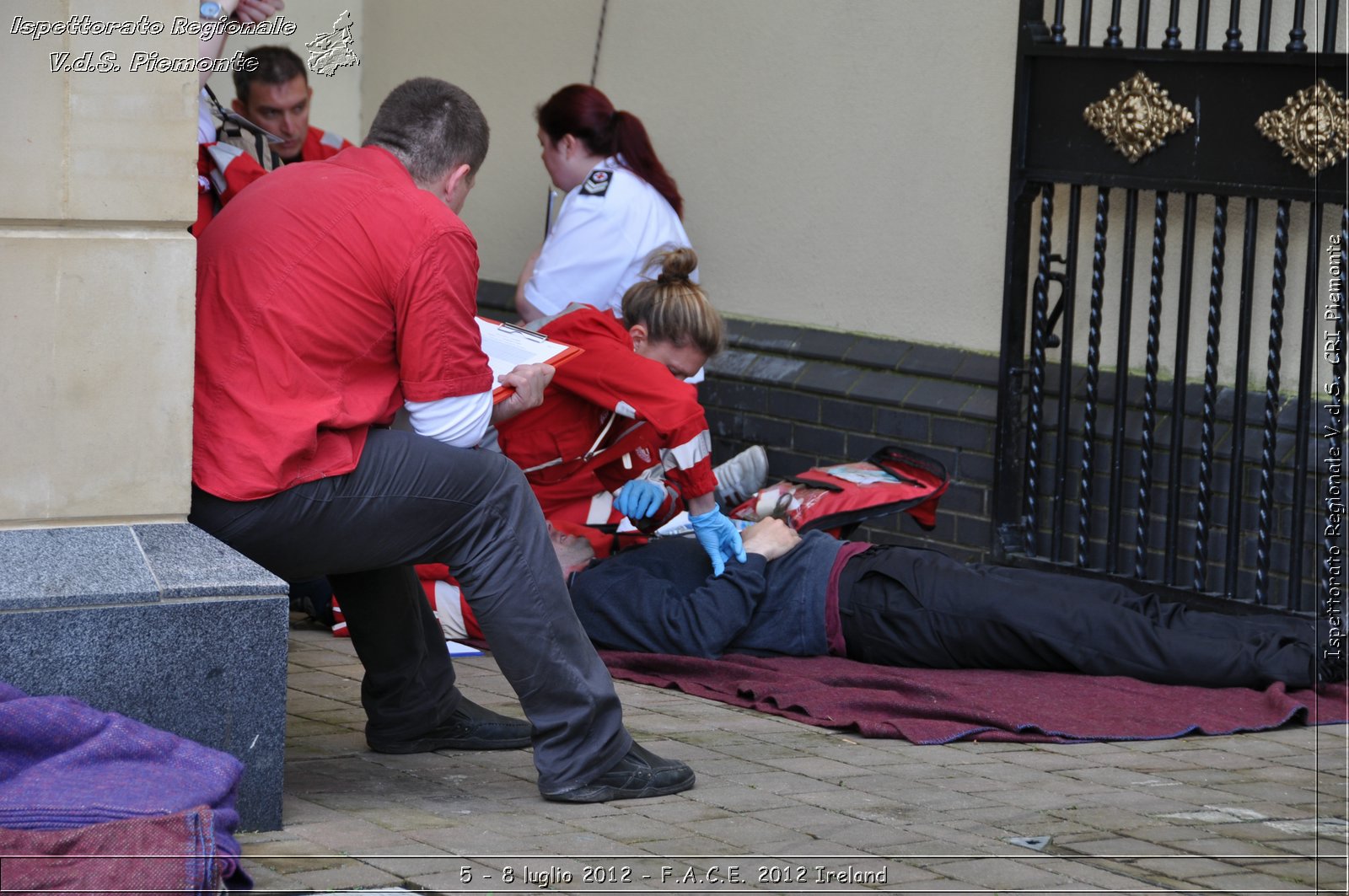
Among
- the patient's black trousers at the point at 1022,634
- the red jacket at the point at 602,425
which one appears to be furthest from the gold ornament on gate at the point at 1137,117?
the red jacket at the point at 602,425

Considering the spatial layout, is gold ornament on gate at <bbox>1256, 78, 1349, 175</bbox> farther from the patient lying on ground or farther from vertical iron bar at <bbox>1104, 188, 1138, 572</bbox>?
the patient lying on ground

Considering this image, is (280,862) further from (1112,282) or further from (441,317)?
(1112,282)

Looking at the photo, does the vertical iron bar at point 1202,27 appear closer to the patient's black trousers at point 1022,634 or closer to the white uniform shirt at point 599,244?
the patient's black trousers at point 1022,634

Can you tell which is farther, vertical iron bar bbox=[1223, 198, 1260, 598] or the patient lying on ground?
vertical iron bar bbox=[1223, 198, 1260, 598]

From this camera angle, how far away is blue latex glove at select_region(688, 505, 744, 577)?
199 inches

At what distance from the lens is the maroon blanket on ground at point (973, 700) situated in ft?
14.8

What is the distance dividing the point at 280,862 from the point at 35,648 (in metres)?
0.60

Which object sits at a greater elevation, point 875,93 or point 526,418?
point 875,93

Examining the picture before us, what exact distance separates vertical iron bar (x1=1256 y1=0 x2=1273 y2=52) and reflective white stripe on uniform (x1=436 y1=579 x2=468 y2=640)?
9.90ft

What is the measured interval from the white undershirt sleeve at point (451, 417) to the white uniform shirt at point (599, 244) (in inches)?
120

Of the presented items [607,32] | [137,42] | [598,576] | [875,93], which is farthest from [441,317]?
[607,32]

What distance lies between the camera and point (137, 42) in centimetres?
345

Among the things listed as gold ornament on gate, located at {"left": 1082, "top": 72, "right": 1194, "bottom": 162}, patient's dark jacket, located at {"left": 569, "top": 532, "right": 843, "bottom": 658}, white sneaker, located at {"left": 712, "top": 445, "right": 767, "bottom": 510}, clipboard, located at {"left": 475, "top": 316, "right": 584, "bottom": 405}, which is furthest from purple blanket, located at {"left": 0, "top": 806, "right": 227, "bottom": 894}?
gold ornament on gate, located at {"left": 1082, "top": 72, "right": 1194, "bottom": 162}

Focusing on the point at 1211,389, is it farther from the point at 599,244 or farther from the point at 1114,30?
the point at 599,244
